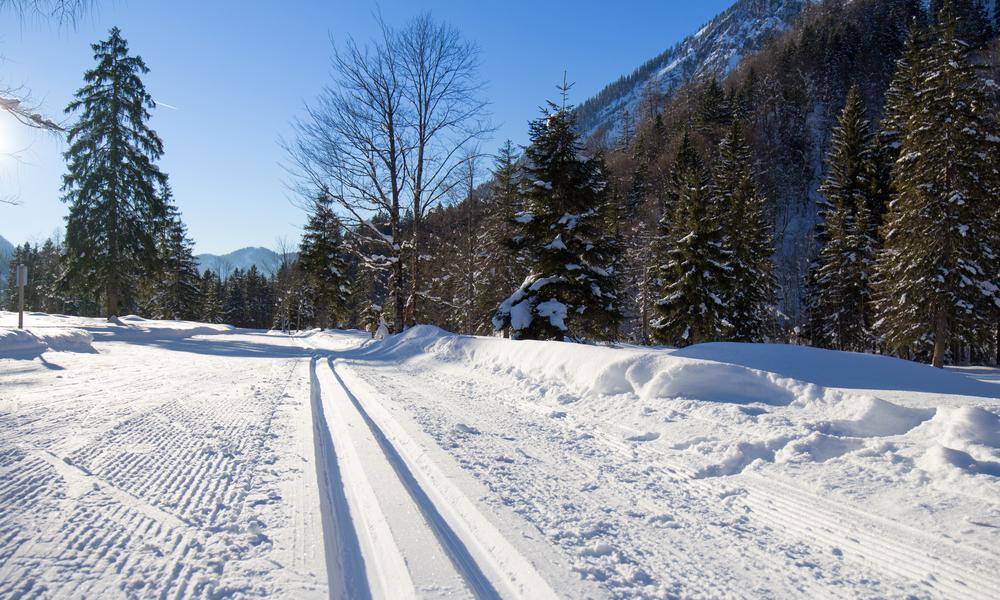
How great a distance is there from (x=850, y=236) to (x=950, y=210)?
415 inches

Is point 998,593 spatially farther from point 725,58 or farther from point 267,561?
point 725,58

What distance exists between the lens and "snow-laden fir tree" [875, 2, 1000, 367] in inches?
707

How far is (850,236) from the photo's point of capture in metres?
28.0

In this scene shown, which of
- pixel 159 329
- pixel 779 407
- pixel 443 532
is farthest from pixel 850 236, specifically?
pixel 159 329

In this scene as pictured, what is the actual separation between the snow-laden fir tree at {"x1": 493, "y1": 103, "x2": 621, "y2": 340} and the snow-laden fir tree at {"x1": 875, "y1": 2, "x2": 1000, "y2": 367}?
13.9m

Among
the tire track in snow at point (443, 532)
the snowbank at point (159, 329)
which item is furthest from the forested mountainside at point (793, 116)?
the tire track in snow at point (443, 532)

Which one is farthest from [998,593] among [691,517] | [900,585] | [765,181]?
Result: [765,181]

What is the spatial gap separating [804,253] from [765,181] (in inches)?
522

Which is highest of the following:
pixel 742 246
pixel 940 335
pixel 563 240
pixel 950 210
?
pixel 742 246

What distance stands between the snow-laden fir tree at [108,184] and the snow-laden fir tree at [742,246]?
31077mm

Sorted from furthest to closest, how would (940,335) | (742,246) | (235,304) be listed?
(235,304) → (742,246) → (940,335)

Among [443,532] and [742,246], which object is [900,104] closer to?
[742,246]

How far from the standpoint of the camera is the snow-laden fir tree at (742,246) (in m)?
26.7

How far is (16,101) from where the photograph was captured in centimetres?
605
